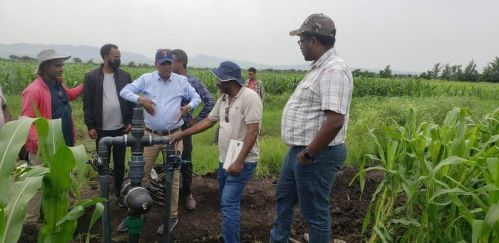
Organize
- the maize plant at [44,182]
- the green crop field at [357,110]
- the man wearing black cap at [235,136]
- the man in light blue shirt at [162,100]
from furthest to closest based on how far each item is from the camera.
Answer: the green crop field at [357,110] → the man in light blue shirt at [162,100] → the man wearing black cap at [235,136] → the maize plant at [44,182]

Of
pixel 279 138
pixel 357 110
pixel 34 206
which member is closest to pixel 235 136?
pixel 34 206

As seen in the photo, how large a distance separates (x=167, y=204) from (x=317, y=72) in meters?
1.25

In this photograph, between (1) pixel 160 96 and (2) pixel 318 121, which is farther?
(1) pixel 160 96

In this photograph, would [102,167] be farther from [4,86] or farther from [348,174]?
[4,86]

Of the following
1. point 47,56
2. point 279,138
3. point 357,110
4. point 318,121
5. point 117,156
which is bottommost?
point 279,138

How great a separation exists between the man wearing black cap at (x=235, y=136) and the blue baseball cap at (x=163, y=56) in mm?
879

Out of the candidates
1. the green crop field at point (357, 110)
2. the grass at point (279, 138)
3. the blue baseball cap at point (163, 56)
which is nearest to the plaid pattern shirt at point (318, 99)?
the green crop field at point (357, 110)

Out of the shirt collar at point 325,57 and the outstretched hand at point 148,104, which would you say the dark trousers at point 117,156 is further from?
the shirt collar at point 325,57

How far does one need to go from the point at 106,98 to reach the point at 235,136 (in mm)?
1649

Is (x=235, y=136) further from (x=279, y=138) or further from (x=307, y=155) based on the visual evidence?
(x=279, y=138)

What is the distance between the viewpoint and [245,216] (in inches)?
170

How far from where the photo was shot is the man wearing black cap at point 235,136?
10.4 ft

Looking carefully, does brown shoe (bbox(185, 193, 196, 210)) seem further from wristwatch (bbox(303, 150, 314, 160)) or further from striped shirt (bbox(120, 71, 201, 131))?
wristwatch (bbox(303, 150, 314, 160))

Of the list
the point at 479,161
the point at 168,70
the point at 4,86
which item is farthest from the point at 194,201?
the point at 4,86
